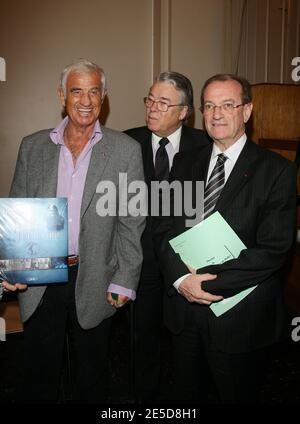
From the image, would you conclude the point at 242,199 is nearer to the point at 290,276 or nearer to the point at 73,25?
the point at 290,276

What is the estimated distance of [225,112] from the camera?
64.9 inches

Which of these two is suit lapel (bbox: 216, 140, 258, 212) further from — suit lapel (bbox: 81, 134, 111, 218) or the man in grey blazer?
suit lapel (bbox: 81, 134, 111, 218)

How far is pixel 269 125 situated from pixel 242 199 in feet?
4.54

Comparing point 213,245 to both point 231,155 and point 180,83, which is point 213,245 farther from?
point 180,83

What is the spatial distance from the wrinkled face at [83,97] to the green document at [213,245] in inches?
24.7

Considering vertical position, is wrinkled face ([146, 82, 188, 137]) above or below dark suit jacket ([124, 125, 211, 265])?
above

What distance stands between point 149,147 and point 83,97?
0.57 meters

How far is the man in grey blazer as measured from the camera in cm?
176

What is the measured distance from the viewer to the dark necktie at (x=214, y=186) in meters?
1.68
